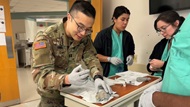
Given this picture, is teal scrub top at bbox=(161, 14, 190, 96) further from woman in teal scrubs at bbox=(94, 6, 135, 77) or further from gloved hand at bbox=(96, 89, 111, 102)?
woman in teal scrubs at bbox=(94, 6, 135, 77)

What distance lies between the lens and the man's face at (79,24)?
100 cm

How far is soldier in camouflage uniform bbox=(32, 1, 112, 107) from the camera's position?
3.09 feet

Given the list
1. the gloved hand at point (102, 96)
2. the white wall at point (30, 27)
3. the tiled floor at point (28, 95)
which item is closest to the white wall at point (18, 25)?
the white wall at point (30, 27)

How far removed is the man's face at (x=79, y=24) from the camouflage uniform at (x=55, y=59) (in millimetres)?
86

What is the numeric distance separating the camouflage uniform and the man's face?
0.09 metres

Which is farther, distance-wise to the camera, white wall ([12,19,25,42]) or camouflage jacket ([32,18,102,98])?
white wall ([12,19,25,42])

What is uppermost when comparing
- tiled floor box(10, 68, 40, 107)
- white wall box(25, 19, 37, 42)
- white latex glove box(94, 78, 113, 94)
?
white wall box(25, 19, 37, 42)

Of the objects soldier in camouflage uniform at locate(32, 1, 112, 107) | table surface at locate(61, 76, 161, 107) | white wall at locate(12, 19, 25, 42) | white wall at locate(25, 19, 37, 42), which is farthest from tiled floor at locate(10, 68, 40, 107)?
white wall at locate(12, 19, 25, 42)

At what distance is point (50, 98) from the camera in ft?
3.75

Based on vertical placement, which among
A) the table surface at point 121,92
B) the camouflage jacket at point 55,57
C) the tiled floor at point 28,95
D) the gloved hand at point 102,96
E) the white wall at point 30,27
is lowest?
the tiled floor at point 28,95

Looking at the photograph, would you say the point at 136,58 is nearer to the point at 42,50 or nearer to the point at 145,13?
the point at 145,13

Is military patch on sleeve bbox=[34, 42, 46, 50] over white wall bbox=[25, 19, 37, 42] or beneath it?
beneath

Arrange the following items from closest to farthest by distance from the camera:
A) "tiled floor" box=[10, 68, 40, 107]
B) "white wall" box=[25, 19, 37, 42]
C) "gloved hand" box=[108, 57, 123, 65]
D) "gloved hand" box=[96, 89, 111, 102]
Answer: "gloved hand" box=[96, 89, 111, 102] < "gloved hand" box=[108, 57, 123, 65] < "tiled floor" box=[10, 68, 40, 107] < "white wall" box=[25, 19, 37, 42]

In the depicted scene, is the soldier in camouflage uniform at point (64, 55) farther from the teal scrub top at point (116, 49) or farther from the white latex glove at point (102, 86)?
the teal scrub top at point (116, 49)
